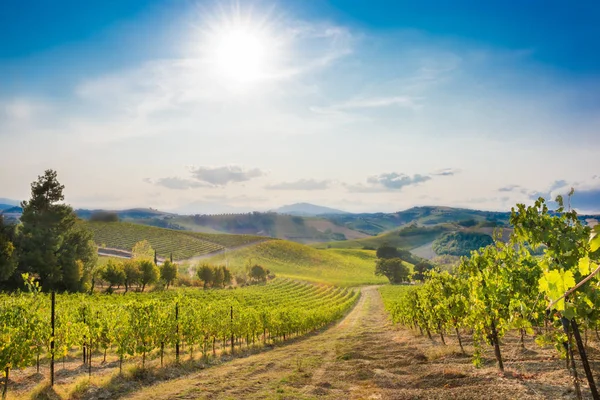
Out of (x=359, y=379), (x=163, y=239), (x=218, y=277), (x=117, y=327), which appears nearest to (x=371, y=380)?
(x=359, y=379)

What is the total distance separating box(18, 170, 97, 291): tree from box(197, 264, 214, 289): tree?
24.1m

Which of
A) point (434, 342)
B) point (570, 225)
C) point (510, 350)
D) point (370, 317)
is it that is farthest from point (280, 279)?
point (570, 225)

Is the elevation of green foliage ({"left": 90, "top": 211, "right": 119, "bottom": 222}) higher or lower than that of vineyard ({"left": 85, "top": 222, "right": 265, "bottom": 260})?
higher

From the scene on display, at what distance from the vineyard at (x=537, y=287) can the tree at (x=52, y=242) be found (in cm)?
5614

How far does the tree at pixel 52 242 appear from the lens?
54406 millimetres

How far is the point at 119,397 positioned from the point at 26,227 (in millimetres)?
54585

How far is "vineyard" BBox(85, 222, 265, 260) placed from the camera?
12724 centimetres

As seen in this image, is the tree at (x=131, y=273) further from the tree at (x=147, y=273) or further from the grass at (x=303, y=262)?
the grass at (x=303, y=262)

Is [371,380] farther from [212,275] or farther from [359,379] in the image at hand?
[212,275]

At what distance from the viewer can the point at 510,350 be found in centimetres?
1748

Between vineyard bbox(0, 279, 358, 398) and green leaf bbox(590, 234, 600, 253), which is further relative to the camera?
vineyard bbox(0, 279, 358, 398)

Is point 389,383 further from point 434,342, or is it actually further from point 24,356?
point 24,356

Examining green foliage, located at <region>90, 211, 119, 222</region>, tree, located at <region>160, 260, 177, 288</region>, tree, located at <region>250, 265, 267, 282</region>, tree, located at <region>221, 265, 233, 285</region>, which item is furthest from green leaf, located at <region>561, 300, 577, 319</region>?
tree, located at <region>250, 265, 267, 282</region>

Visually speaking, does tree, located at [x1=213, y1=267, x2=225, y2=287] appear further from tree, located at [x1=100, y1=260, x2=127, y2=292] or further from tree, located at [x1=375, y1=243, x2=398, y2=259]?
tree, located at [x1=375, y1=243, x2=398, y2=259]
